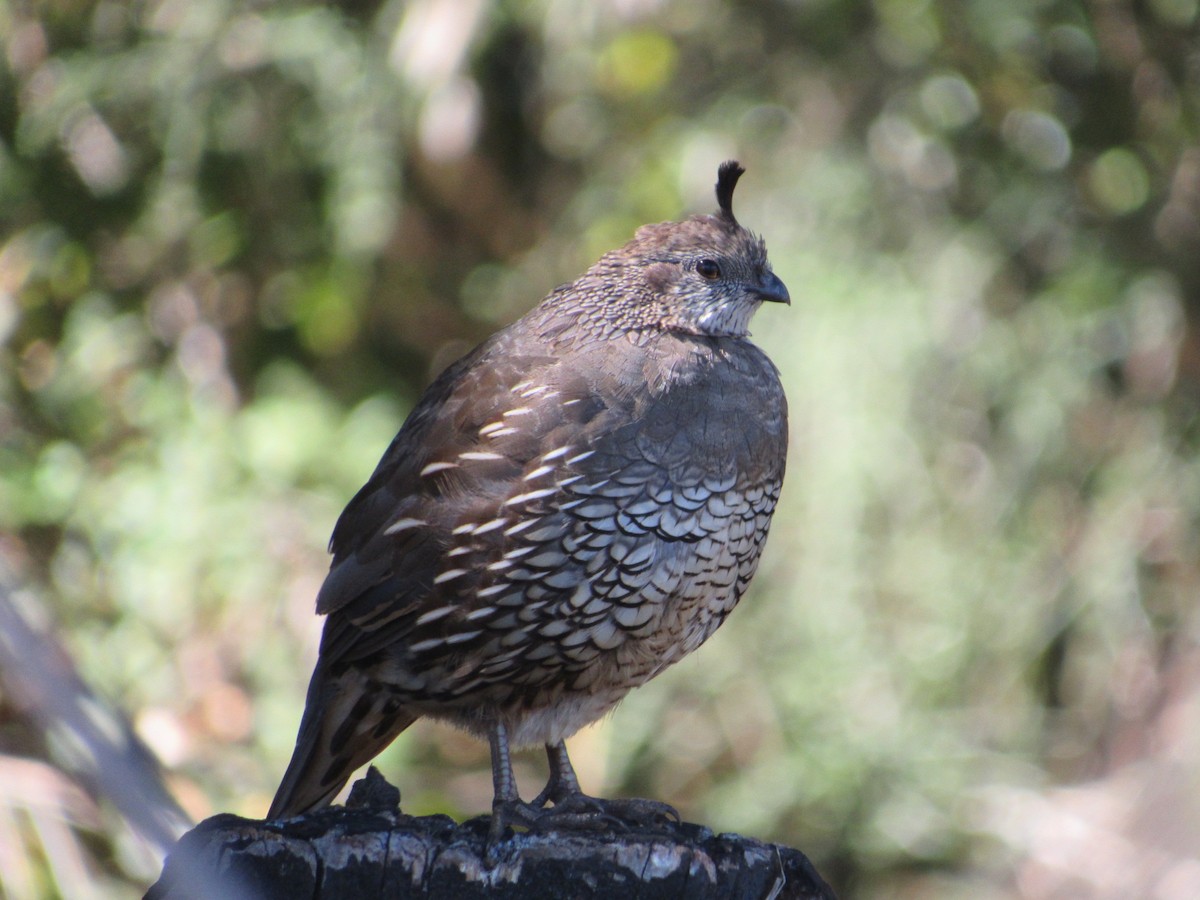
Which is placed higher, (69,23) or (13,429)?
(69,23)

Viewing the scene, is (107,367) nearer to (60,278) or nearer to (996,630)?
(60,278)

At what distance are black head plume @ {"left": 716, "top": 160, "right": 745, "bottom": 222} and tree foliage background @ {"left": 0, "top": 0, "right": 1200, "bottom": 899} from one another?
64.4 inches

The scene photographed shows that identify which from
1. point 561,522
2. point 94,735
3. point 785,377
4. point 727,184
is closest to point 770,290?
point 727,184

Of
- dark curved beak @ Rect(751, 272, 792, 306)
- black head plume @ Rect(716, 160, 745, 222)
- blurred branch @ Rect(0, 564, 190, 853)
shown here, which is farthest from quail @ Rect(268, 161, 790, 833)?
blurred branch @ Rect(0, 564, 190, 853)

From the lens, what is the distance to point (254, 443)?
5.12m

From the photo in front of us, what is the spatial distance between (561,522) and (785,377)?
2.37 metres

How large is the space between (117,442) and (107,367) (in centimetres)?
32

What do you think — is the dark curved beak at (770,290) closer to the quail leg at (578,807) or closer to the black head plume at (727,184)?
the black head plume at (727,184)

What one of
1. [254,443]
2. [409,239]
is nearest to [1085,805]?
[254,443]

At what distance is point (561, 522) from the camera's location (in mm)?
2648

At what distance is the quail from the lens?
2670 mm

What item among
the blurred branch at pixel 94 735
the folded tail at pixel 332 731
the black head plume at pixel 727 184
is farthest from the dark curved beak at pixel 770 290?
the blurred branch at pixel 94 735

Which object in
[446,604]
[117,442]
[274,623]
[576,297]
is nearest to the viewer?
[446,604]

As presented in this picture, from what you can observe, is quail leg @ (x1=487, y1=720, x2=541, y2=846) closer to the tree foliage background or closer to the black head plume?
the black head plume
